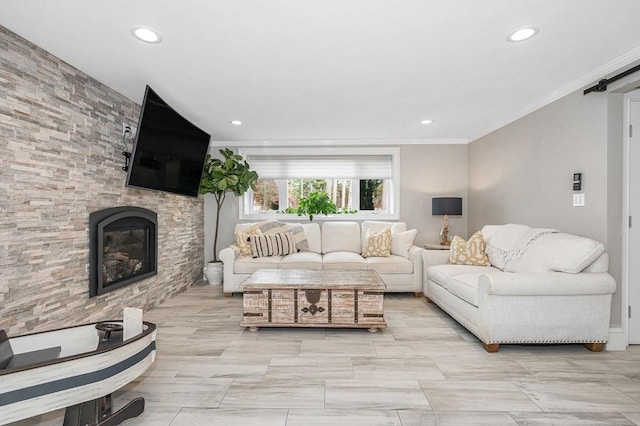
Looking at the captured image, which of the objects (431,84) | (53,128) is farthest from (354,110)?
(53,128)

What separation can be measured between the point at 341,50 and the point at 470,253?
258 centimetres

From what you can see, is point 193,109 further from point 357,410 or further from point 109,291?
point 357,410

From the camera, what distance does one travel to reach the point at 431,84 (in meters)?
3.00

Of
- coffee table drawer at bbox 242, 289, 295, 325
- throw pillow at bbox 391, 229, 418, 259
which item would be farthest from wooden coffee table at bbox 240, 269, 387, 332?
throw pillow at bbox 391, 229, 418, 259

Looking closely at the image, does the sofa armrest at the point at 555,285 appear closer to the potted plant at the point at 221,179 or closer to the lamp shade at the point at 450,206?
the lamp shade at the point at 450,206

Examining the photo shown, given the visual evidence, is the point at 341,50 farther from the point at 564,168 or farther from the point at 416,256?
the point at 416,256

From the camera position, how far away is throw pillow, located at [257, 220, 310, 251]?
482 cm

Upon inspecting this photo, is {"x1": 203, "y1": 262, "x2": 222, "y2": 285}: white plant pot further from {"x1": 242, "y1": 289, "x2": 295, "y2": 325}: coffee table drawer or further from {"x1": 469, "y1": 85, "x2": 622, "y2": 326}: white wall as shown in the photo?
{"x1": 469, "y1": 85, "x2": 622, "y2": 326}: white wall

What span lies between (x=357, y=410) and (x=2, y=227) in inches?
94.0

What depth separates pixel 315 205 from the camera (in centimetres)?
520

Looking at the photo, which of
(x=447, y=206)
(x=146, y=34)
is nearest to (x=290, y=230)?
(x=447, y=206)

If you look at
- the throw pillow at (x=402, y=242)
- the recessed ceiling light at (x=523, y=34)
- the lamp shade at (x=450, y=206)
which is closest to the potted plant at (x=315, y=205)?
the throw pillow at (x=402, y=242)

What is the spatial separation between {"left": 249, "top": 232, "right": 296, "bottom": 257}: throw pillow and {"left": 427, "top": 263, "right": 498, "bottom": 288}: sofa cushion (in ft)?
6.45

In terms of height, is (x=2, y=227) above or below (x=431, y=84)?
below
